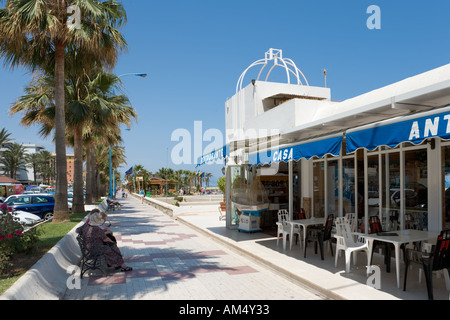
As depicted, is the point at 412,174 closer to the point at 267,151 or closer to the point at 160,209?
the point at 267,151

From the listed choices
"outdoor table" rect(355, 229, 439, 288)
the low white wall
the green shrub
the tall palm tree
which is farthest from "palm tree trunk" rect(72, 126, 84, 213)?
"outdoor table" rect(355, 229, 439, 288)

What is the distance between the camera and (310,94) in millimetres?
14422

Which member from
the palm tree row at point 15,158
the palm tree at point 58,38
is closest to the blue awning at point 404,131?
the palm tree at point 58,38

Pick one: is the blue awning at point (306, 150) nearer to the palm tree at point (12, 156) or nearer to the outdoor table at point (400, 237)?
the outdoor table at point (400, 237)

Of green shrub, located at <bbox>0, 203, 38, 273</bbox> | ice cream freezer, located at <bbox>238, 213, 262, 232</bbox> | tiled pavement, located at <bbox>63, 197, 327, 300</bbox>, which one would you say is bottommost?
tiled pavement, located at <bbox>63, 197, 327, 300</bbox>

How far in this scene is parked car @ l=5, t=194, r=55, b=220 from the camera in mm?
16797

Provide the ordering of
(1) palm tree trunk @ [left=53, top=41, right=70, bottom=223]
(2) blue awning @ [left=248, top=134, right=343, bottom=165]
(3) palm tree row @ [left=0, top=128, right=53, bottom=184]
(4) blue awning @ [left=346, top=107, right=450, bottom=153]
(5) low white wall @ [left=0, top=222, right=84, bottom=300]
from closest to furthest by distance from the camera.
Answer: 1. (5) low white wall @ [left=0, top=222, right=84, bottom=300]
2. (4) blue awning @ [left=346, top=107, right=450, bottom=153]
3. (2) blue awning @ [left=248, top=134, right=343, bottom=165]
4. (1) palm tree trunk @ [left=53, top=41, right=70, bottom=223]
5. (3) palm tree row @ [left=0, top=128, right=53, bottom=184]

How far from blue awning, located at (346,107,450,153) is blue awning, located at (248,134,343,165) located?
439 mm

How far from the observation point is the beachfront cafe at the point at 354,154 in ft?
19.1

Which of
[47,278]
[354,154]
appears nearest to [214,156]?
[354,154]

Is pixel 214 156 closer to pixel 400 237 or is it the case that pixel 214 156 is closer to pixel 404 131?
pixel 400 237

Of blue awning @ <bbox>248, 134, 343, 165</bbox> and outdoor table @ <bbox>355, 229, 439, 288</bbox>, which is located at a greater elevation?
blue awning @ <bbox>248, 134, 343, 165</bbox>

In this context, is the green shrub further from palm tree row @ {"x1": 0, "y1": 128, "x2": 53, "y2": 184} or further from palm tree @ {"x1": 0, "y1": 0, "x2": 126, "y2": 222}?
palm tree row @ {"x1": 0, "y1": 128, "x2": 53, "y2": 184}

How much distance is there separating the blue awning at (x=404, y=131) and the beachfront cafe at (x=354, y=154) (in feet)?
0.05
